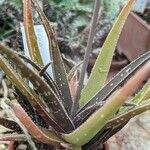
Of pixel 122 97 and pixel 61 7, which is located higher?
pixel 122 97

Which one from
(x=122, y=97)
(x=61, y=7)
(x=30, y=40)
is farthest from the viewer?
(x=61, y=7)

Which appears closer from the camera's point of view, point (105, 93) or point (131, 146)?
point (105, 93)

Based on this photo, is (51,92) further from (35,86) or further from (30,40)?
(30,40)

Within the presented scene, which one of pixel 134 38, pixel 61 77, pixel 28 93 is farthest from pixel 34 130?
pixel 134 38

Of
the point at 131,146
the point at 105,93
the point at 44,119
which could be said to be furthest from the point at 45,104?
the point at 131,146

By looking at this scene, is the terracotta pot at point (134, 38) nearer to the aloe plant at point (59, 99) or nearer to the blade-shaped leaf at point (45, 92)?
the aloe plant at point (59, 99)
